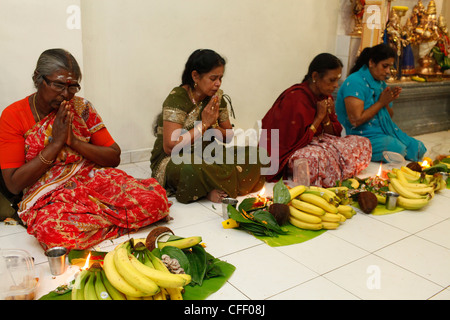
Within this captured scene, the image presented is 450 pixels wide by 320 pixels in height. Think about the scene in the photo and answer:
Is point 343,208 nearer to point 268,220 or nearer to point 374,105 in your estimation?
point 268,220

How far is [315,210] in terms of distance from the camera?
310cm

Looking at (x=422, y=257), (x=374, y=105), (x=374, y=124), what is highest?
(x=374, y=105)

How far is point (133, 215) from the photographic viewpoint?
2.89 meters

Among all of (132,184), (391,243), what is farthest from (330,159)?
(132,184)

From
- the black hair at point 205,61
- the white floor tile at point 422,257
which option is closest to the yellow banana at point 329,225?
the white floor tile at point 422,257

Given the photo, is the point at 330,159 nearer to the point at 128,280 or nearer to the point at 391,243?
the point at 391,243

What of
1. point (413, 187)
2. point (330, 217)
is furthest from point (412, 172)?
point (330, 217)

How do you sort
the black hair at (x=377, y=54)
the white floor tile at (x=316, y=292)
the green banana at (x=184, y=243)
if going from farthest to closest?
1. the black hair at (x=377, y=54)
2. the green banana at (x=184, y=243)
3. the white floor tile at (x=316, y=292)

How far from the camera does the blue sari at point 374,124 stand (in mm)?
4621

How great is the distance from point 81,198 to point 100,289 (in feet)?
2.99

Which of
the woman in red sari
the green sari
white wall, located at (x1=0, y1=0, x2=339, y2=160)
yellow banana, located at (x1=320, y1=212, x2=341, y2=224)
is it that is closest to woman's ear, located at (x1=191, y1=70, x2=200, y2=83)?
the green sari

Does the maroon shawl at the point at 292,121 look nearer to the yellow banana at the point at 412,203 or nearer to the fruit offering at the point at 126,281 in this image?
the yellow banana at the point at 412,203

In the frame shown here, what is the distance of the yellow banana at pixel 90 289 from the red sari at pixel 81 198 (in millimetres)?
596

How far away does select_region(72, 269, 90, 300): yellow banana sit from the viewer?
1.98 meters
